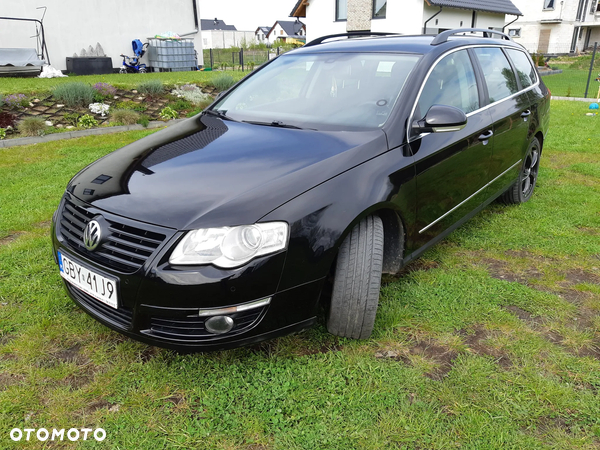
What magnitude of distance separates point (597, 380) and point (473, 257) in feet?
4.80

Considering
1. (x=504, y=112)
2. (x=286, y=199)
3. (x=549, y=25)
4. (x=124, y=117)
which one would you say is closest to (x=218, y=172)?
(x=286, y=199)

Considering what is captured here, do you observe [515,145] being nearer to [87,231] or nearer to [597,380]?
[597,380]

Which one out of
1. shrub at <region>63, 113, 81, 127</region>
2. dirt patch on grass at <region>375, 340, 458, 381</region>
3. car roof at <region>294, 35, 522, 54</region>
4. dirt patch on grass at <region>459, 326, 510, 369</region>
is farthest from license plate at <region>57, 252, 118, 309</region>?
shrub at <region>63, 113, 81, 127</region>

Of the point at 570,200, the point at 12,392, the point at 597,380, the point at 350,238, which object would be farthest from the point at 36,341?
the point at 570,200

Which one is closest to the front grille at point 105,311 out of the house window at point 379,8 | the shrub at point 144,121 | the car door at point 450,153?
the car door at point 450,153

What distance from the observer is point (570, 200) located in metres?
4.91

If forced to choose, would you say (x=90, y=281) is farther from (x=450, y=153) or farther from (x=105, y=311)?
(x=450, y=153)

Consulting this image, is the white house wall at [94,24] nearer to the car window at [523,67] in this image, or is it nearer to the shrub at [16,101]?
the shrub at [16,101]

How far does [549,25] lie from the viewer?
42688mm

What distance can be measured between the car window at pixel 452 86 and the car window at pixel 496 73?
27 centimetres

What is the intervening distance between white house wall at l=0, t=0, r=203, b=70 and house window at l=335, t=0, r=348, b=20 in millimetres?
9672

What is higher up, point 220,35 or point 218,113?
point 220,35

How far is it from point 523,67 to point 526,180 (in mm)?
1109

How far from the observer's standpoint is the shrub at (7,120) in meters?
8.10
